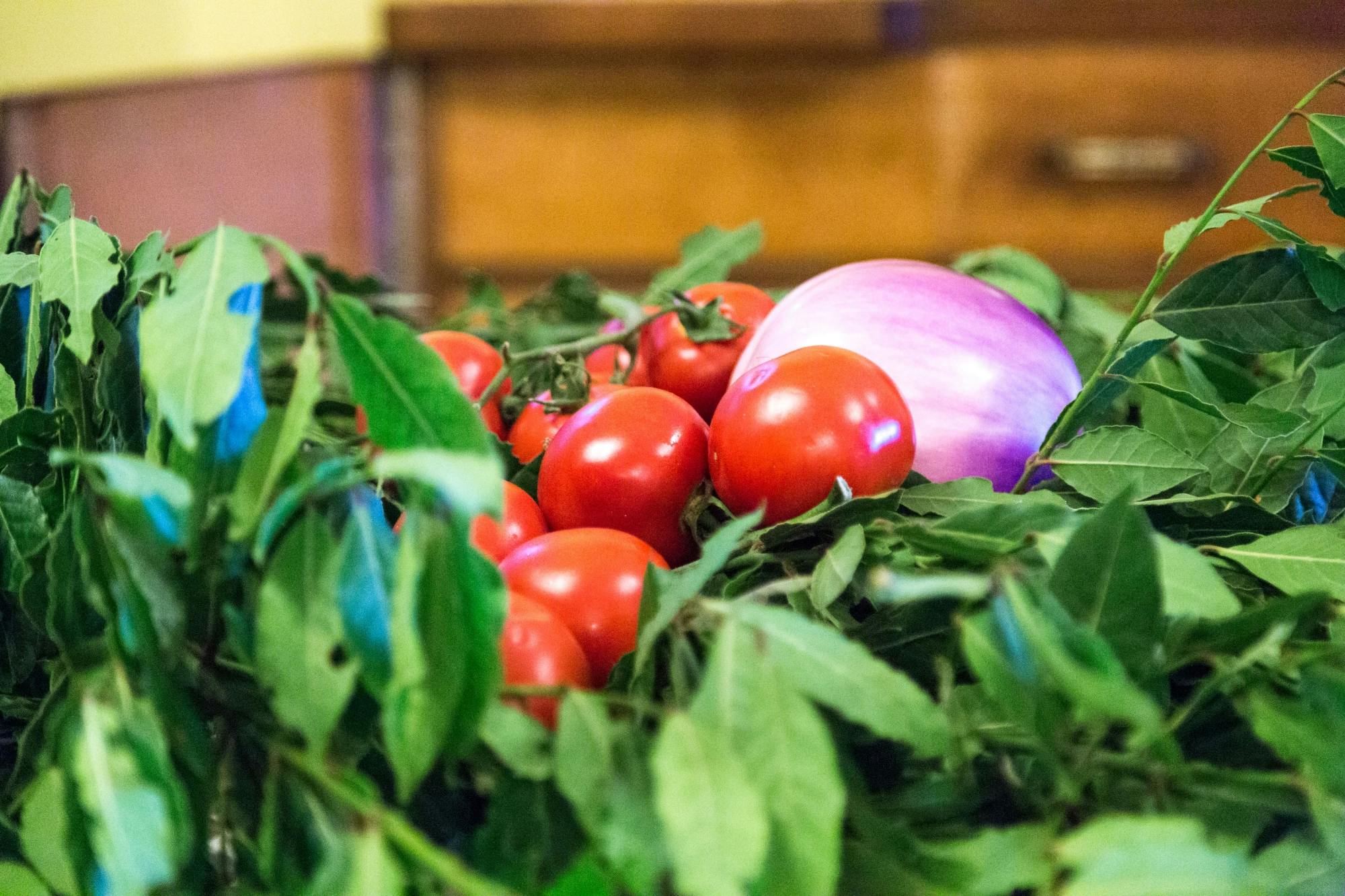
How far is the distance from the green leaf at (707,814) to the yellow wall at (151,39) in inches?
60.1

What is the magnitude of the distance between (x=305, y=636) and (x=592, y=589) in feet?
0.30

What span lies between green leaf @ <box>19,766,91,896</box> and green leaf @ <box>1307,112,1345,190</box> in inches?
12.5

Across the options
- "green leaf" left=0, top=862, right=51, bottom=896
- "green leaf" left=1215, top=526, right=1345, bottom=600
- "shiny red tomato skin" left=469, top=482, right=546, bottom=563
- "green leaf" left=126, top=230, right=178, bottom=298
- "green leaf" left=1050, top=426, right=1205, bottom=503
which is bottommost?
"green leaf" left=0, top=862, right=51, bottom=896

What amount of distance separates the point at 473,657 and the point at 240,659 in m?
0.05

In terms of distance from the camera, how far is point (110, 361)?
0.91 feet

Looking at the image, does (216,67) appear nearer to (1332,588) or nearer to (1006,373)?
(1006,373)

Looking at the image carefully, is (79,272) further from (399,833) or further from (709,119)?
(709,119)

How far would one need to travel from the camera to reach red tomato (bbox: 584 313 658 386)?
1.42 ft

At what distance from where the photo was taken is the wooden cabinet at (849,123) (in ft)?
5.03

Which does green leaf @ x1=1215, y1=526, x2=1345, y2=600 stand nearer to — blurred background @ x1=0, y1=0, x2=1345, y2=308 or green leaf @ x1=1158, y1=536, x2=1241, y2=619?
green leaf @ x1=1158, y1=536, x2=1241, y2=619

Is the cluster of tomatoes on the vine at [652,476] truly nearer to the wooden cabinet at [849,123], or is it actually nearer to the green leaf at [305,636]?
the green leaf at [305,636]

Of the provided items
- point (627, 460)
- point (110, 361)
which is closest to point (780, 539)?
point (627, 460)

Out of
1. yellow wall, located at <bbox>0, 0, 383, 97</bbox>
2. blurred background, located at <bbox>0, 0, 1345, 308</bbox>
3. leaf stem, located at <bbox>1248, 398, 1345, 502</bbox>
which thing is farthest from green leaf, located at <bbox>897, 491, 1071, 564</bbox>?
yellow wall, located at <bbox>0, 0, 383, 97</bbox>

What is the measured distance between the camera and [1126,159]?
5.13ft
